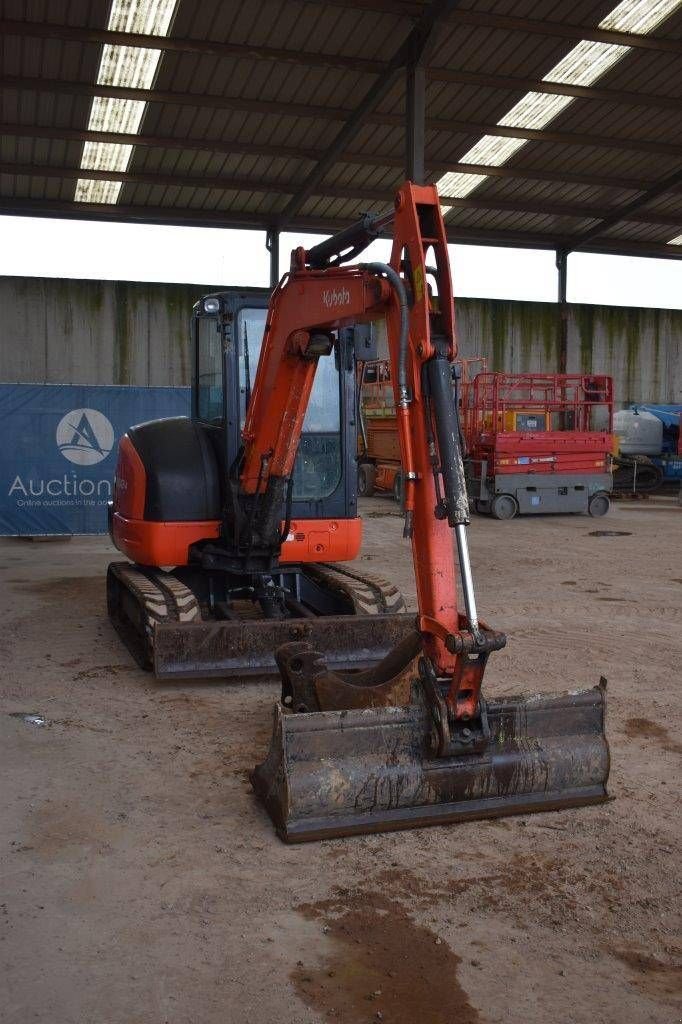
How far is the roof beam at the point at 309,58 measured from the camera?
43.9ft

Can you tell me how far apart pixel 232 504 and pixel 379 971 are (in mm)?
4110

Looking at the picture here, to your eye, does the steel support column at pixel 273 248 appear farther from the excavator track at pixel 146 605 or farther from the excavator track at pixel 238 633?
the excavator track at pixel 238 633

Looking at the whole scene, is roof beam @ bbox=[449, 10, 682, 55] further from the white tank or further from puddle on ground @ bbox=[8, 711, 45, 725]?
puddle on ground @ bbox=[8, 711, 45, 725]

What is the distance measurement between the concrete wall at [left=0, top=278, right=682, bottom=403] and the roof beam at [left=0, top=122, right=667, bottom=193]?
4692mm

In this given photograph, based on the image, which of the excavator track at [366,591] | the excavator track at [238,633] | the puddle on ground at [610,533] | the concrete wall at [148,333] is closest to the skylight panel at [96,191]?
→ the concrete wall at [148,333]


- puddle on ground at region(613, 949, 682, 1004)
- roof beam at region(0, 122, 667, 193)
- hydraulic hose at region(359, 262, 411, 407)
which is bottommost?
puddle on ground at region(613, 949, 682, 1004)

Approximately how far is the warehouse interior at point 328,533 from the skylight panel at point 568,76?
0.06 m

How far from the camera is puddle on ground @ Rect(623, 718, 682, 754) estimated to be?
201 inches

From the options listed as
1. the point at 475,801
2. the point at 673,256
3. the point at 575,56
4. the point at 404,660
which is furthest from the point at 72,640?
the point at 673,256

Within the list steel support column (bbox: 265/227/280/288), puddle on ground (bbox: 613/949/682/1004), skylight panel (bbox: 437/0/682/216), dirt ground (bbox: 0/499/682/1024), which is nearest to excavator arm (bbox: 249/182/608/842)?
dirt ground (bbox: 0/499/682/1024)

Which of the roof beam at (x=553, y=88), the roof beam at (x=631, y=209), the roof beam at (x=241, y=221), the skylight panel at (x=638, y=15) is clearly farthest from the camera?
the roof beam at (x=241, y=221)

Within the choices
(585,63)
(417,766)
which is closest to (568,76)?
(585,63)

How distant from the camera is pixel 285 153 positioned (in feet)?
59.5

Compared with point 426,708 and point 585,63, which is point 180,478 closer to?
point 426,708
